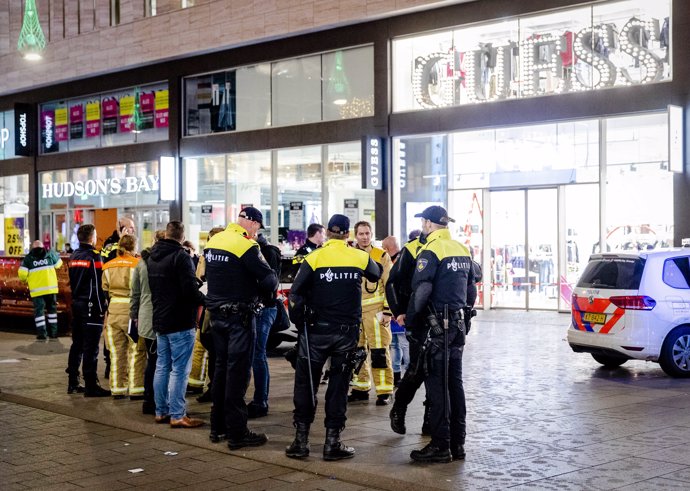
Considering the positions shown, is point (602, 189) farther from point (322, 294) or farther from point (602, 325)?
point (322, 294)

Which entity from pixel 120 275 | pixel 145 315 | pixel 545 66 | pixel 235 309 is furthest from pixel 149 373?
pixel 545 66

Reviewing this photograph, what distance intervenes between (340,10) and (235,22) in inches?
141

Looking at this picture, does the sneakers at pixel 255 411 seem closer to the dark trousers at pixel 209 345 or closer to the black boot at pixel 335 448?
the dark trousers at pixel 209 345

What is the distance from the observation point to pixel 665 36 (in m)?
17.8

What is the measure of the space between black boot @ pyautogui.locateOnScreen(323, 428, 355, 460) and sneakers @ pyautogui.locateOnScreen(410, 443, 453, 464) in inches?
21.1

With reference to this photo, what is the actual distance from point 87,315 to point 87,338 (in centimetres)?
28

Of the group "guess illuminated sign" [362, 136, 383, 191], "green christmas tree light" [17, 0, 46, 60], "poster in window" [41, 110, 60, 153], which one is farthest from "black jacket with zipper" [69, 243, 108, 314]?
"poster in window" [41, 110, 60, 153]

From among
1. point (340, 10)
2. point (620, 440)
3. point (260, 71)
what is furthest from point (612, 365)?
point (260, 71)

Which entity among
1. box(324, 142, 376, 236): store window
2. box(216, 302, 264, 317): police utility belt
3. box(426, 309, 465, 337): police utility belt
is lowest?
box(426, 309, 465, 337): police utility belt

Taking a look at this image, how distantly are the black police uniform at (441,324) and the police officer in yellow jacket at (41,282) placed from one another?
11.2 metres

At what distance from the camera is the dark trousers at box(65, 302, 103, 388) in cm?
1101

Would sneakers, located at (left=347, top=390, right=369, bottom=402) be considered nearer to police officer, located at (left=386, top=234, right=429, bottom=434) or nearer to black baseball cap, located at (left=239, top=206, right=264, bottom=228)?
police officer, located at (left=386, top=234, right=429, bottom=434)

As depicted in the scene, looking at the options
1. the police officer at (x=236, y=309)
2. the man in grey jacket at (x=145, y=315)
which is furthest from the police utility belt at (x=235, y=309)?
the man in grey jacket at (x=145, y=315)

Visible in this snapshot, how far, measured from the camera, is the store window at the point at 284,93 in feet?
73.2
